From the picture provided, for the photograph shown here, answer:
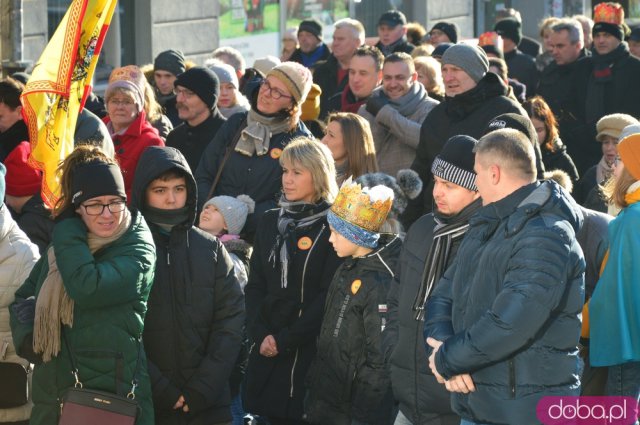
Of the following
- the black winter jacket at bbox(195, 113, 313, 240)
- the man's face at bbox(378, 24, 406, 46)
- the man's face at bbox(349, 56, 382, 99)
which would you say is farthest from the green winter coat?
the man's face at bbox(378, 24, 406, 46)

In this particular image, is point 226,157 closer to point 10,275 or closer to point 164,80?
point 10,275

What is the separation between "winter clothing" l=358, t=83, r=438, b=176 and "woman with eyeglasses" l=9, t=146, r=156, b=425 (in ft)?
11.3

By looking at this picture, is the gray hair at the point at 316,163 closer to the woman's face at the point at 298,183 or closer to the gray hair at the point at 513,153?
the woman's face at the point at 298,183

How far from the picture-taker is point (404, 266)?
586 centimetres

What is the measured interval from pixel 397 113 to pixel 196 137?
4.69 feet

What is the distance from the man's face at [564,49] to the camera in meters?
12.6

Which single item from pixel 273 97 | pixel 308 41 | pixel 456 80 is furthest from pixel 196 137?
pixel 308 41

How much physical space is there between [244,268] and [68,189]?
1.61 metres

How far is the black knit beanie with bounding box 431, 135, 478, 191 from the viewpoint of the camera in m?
5.77

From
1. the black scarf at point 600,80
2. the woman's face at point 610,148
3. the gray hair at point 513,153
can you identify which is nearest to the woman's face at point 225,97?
the woman's face at point 610,148

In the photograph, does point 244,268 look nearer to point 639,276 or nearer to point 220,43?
point 639,276

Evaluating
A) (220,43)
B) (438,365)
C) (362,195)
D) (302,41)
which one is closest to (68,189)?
(362,195)

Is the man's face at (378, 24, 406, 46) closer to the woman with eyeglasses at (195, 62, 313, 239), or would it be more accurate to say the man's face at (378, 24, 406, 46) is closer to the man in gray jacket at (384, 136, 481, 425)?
the woman with eyeglasses at (195, 62, 313, 239)

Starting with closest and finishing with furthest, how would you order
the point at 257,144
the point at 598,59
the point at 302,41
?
the point at 257,144, the point at 598,59, the point at 302,41
